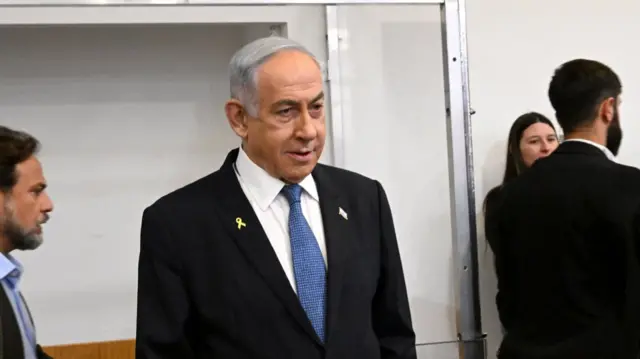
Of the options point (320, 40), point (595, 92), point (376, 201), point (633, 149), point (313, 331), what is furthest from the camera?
point (633, 149)

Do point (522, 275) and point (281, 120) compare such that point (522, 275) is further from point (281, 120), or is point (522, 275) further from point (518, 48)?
point (518, 48)

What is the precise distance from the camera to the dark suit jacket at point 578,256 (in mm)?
1696

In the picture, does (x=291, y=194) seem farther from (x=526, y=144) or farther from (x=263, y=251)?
(x=526, y=144)

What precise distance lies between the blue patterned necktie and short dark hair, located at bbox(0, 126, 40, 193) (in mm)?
681

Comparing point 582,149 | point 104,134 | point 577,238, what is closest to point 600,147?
point 582,149

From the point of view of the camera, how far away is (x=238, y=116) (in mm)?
1391

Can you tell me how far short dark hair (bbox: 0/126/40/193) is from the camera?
1.67 meters

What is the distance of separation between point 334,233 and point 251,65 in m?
0.34

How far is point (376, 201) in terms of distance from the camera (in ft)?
4.93

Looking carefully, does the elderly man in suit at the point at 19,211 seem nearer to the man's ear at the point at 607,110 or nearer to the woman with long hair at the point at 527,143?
the man's ear at the point at 607,110

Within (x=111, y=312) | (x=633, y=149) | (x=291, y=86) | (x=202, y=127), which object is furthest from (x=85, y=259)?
(x=633, y=149)

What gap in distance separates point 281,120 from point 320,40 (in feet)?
4.76

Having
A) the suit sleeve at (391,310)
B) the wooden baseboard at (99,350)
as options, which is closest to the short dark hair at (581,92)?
the suit sleeve at (391,310)

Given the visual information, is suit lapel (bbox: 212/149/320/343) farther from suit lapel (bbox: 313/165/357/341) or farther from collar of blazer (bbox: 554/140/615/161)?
collar of blazer (bbox: 554/140/615/161)
